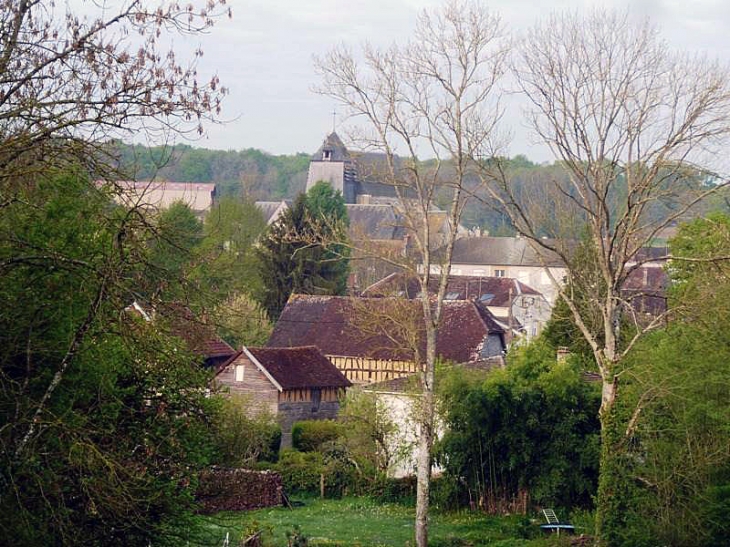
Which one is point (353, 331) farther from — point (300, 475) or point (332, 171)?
point (332, 171)

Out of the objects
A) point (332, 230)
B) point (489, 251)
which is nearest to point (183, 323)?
point (332, 230)

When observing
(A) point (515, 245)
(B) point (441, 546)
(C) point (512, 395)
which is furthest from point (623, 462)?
(A) point (515, 245)

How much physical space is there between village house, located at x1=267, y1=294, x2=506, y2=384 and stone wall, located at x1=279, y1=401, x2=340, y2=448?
2.56 meters

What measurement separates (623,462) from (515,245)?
6826 centimetres

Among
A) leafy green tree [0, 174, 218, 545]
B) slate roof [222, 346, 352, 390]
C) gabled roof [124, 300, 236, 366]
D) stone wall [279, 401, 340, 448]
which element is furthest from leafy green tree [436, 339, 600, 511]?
leafy green tree [0, 174, 218, 545]

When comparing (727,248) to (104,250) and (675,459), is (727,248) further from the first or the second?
(104,250)

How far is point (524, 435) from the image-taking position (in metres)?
25.4

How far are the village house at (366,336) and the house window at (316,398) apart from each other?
2323mm

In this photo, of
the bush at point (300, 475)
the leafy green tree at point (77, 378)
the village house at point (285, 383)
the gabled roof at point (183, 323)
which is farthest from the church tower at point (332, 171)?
the leafy green tree at point (77, 378)

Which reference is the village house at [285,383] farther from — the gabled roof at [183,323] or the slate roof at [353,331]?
the gabled roof at [183,323]

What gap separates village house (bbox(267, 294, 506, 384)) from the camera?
39688mm

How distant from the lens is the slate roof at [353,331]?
130 feet

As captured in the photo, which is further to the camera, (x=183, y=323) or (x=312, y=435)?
Result: (x=312, y=435)

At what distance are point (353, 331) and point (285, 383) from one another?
26.1 feet
